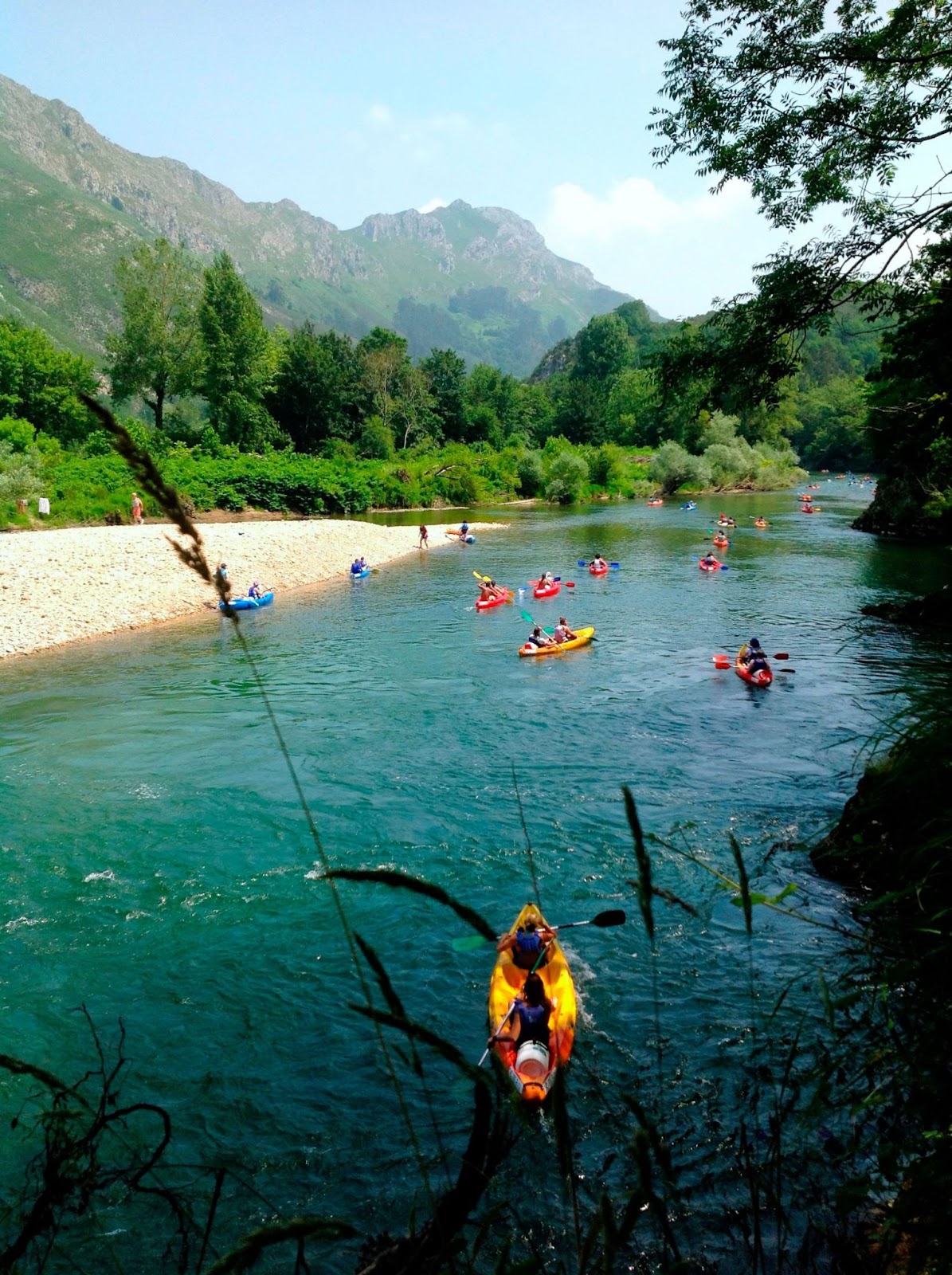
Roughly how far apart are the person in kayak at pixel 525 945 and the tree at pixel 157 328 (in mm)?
50291

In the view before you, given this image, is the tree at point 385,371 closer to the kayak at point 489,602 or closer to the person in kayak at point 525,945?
the kayak at point 489,602

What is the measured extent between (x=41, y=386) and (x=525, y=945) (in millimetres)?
51386

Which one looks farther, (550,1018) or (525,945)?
(525,945)

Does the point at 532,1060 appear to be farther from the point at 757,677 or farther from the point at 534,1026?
the point at 757,677

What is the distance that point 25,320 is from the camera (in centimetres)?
12169

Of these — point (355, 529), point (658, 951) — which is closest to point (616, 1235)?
point (658, 951)

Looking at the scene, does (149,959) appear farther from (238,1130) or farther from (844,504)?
(844,504)

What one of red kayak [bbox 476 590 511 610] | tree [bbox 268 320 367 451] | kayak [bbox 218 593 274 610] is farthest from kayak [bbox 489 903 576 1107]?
tree [bbox 268 320 367 451]

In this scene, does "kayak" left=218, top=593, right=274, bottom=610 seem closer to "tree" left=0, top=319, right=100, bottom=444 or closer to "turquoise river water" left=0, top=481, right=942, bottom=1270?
"turquoise river water" left=0, top=481, right=942, bottom=1270

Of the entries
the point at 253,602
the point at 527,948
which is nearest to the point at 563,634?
the point at 253,602

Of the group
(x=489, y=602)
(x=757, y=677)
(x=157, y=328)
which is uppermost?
(x=157, y=328)

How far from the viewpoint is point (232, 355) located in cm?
5222

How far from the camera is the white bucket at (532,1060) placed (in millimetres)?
5797

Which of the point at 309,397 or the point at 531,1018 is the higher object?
the point at 309,397
